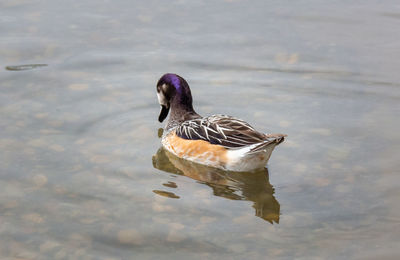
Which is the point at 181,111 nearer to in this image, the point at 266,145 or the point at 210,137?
the point at 210,137

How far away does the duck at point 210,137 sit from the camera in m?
8.79

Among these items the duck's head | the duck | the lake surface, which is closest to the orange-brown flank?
the duck

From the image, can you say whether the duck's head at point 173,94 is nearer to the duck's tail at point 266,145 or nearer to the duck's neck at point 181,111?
the duck's neck at point 181,111

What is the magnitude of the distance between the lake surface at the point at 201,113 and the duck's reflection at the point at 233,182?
3 centimetres

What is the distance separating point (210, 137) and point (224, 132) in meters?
0.27

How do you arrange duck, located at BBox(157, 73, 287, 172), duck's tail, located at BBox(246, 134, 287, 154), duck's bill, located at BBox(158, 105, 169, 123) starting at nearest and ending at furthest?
duck's tail, located at BBox(246, 134, 287, 154)
duck, located at BBox(157, 73, 287, 172)
duck's bill, located at BBox(158, 105, 169, 123)

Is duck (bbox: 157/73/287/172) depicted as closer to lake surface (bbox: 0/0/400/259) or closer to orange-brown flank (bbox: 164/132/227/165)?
orange-brown flank (bbox: 164/132/227/165)

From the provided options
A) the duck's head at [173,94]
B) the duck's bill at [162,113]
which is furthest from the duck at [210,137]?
the duck's bill at [162,113]

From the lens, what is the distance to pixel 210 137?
9242mm

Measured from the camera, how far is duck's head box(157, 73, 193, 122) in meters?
10.3

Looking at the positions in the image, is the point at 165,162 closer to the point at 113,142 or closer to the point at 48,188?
the point at 113,142

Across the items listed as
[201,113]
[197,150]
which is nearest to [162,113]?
[201,113]

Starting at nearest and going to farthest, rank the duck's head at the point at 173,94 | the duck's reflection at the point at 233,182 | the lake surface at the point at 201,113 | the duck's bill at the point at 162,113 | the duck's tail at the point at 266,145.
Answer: the lake surface at the point at 201,113 → the duck's reflection at the point at 233,182 → the duck's tail at the point at 266,145 → the duck's head at the point at 173,94 → the duck's bill at the point at 162,113

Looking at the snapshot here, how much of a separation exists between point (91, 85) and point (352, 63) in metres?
4.79
